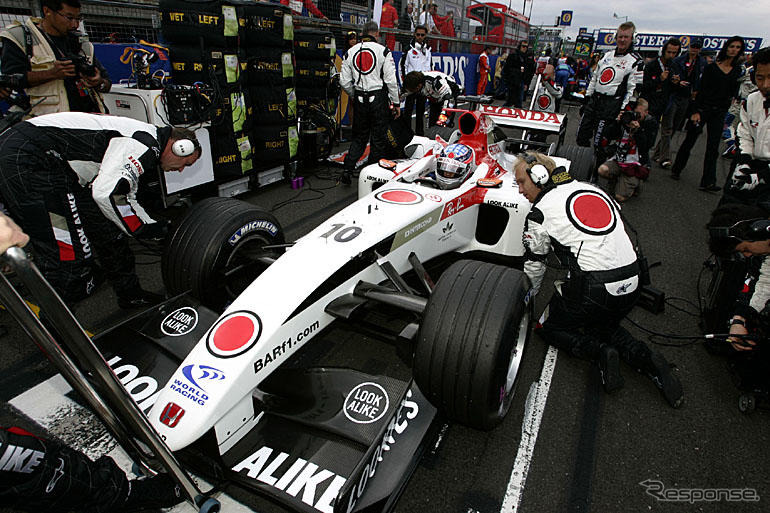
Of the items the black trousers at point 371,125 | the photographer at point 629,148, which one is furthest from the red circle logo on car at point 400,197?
the photographer at point 629,148

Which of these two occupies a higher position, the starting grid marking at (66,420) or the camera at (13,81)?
the camera at (13,81)

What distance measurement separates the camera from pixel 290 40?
19.4ft

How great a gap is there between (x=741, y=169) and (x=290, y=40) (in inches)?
207

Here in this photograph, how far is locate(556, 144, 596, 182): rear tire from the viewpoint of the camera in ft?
17.1

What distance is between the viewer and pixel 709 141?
654cm

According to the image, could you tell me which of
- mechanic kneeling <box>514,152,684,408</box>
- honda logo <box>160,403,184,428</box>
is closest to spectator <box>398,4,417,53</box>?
mechanic kneeling <box>514,152,684,408</box>

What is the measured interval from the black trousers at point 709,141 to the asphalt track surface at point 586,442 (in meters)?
4.16

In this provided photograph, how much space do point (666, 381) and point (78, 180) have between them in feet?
13.5

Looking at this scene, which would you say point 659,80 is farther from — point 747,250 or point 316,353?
point 316,353

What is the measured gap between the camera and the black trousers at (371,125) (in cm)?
625

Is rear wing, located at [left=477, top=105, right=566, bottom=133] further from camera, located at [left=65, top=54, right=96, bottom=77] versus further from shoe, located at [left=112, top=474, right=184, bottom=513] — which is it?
shoe, located at [left=112, top=474, right=184, bottom=513]

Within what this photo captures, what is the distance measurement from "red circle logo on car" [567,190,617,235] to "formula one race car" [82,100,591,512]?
2.43ft

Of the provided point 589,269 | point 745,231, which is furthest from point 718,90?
point 589,269

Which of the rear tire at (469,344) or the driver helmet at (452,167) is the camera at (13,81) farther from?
the rear tire at (469,344)
